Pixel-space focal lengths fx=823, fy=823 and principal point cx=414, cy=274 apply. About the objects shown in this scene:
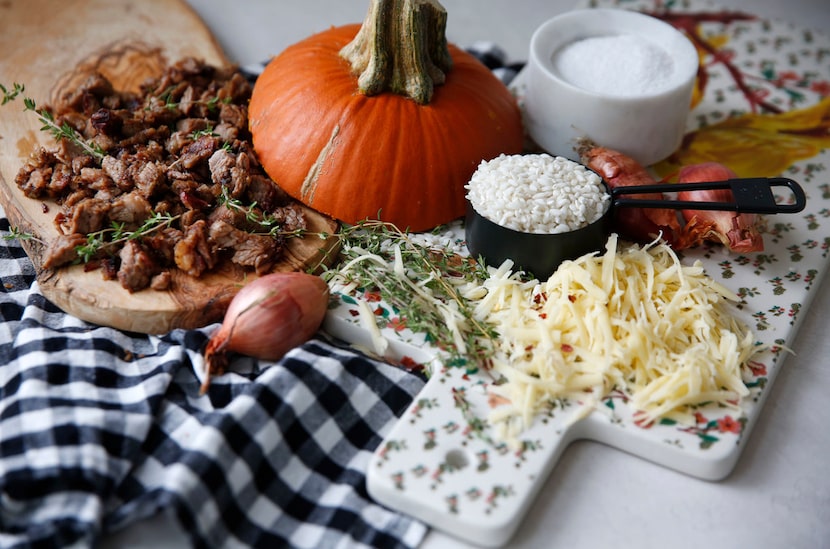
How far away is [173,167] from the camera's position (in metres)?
2.37

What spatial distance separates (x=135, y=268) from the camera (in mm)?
2100

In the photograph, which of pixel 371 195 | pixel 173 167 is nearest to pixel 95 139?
pixel 173 167

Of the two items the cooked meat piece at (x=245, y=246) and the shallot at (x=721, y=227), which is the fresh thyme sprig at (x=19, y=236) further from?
the shallot at (x=721, y=227)

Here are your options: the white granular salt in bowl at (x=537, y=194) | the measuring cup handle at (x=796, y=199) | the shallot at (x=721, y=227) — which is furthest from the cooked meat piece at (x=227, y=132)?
the measuring cup handle at (x=796, y=199)

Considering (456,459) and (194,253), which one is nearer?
(456,459)

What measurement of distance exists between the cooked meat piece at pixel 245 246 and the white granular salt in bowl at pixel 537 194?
56 cm

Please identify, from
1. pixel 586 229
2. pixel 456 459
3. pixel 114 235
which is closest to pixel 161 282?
pixel 114 235

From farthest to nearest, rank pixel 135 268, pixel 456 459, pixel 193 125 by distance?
pixel 193 125
pixel 135 268
pixel 456 459

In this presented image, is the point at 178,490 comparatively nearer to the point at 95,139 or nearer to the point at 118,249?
the point at 118,249

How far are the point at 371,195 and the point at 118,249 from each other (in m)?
0.70

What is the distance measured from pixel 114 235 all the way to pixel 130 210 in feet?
0.26

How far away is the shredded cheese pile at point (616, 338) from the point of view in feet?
6.13

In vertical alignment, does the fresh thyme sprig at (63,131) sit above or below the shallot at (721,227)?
above

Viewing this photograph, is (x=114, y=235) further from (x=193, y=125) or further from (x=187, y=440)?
(x=187, y=440)
